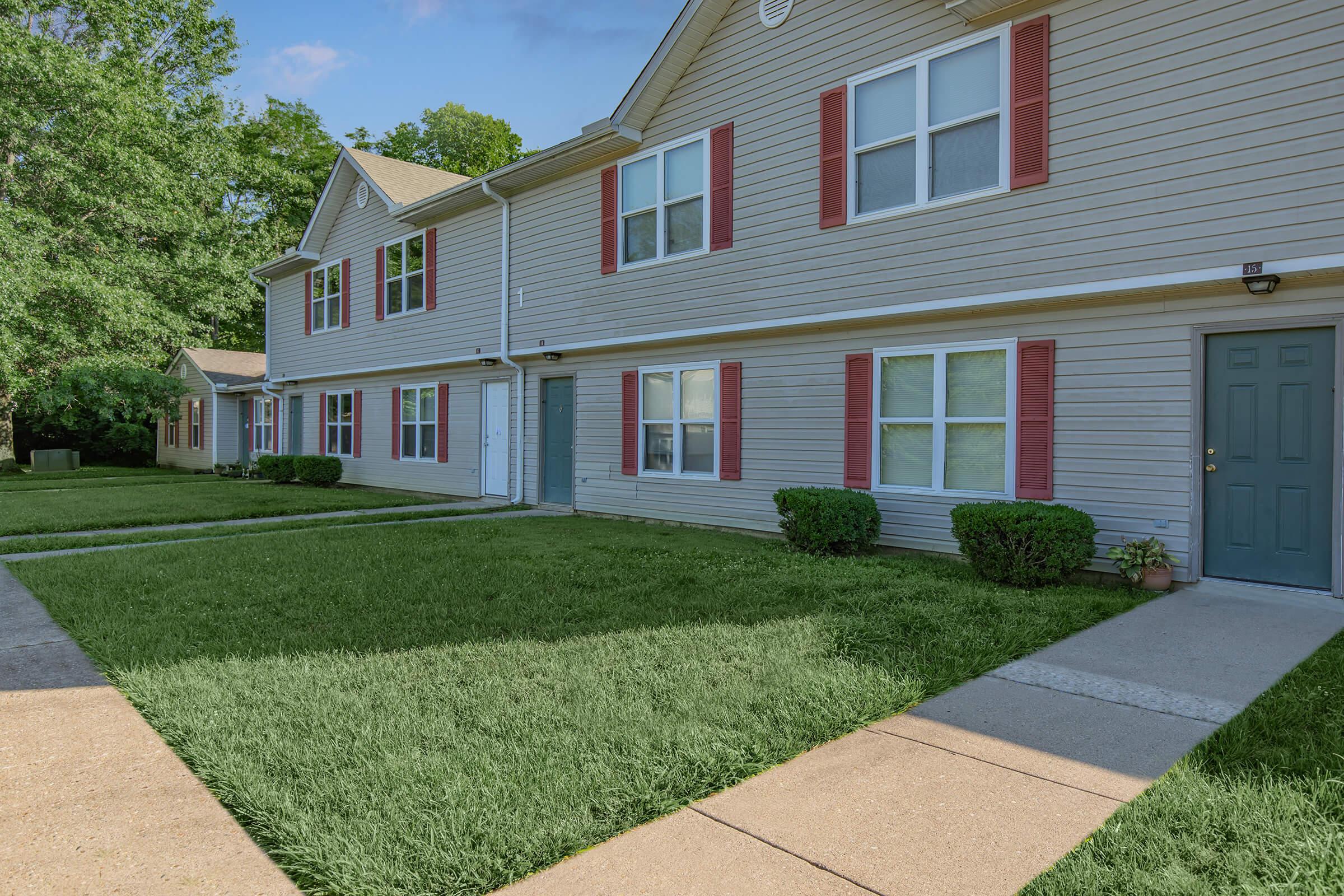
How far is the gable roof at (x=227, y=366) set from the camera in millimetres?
23438

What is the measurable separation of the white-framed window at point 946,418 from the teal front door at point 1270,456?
1598 millimetres

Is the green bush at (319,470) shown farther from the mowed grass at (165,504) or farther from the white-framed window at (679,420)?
the white-framed window at (679,420)

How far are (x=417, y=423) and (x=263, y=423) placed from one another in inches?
368

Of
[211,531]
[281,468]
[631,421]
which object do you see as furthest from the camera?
[281,468]

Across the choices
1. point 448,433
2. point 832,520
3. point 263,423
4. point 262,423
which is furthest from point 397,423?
point 832,520

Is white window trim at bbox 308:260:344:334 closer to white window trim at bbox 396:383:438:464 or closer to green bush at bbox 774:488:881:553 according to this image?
white window trim at bbox 396:383:438:464

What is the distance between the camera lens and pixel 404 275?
15367 millimetres

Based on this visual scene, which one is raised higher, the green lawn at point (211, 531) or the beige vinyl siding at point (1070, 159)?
the beige vinyl siding at point (1070, 159)

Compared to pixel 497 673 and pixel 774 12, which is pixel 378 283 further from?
pixel 497 673

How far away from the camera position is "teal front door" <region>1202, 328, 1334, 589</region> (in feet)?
19.1

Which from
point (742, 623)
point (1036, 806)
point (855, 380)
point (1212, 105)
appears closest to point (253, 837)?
point (1036, 806)

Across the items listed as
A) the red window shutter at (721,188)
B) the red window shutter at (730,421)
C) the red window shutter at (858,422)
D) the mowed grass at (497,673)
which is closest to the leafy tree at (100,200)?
the mowed grass at (497,673)

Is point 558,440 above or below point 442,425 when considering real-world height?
below

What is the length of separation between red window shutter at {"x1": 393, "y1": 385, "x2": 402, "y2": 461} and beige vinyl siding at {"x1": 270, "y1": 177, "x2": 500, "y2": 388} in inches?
26.4
